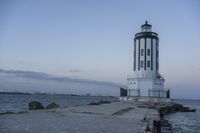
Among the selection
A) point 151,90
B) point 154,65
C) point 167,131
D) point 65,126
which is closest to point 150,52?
point 154,65

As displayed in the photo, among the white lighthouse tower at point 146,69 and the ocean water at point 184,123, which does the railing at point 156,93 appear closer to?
the white lighthouse tower at point 146,69

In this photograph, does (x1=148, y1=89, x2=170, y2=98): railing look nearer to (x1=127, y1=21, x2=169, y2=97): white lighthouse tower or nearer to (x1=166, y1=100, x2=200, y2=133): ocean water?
(x1=127, y1=21, x2=169, y2=97): white lighthouse tower

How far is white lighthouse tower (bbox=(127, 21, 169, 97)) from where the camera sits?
38138 mm

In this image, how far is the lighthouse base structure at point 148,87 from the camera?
125 ft

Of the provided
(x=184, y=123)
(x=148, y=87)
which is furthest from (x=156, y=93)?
(x=184, y=123)

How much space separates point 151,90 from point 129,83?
131 inches

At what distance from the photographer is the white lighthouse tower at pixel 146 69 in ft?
125

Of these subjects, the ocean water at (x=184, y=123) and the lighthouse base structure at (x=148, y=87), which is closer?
the ocean water at (x=184, y=123)

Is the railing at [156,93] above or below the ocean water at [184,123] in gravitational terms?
above

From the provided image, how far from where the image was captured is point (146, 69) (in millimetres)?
38594

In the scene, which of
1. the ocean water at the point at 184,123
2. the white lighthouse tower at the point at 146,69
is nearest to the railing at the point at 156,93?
the white lighthouse tower at the point at 146,69

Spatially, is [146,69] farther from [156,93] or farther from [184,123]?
[184,123]

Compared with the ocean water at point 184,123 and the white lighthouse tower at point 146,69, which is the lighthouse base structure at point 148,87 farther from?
the ocean water at point 184,123

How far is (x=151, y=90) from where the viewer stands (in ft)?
124
